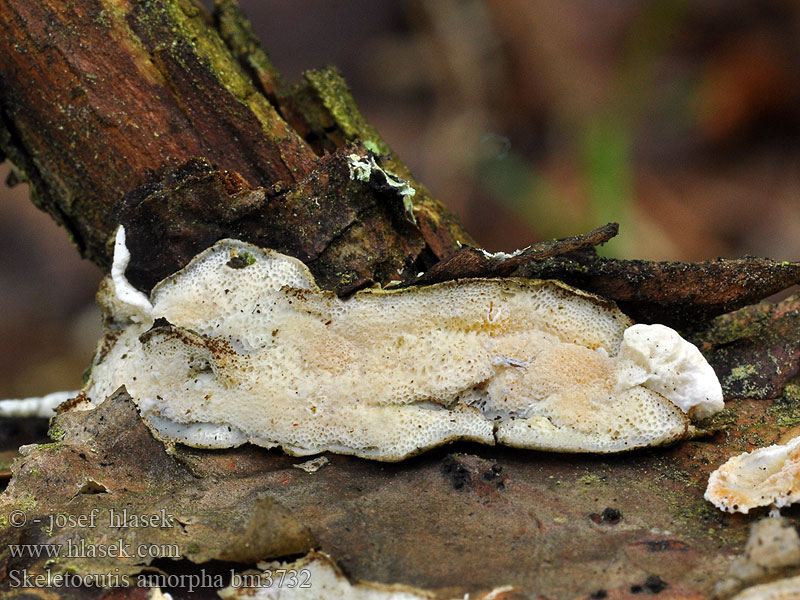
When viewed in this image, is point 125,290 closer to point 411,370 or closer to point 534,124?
point 411,370

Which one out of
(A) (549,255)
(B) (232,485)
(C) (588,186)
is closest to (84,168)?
(B) (232,485)

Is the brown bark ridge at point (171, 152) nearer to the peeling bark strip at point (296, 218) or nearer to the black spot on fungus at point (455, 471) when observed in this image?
the peeling bark strip at point (296, 218)

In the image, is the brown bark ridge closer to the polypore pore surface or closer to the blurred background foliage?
the polypore pore surface

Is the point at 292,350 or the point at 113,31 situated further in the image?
the point at 113,31

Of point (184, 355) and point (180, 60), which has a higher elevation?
point (180, 60)

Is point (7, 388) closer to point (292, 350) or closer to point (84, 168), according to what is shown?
point (84, 168)

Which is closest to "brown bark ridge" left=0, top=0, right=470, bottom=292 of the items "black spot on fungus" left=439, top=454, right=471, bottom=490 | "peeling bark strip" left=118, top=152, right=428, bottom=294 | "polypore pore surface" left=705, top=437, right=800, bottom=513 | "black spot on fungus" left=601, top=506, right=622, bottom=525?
"peeling bark strip" left=118, top=152, right=428, bottom=294
